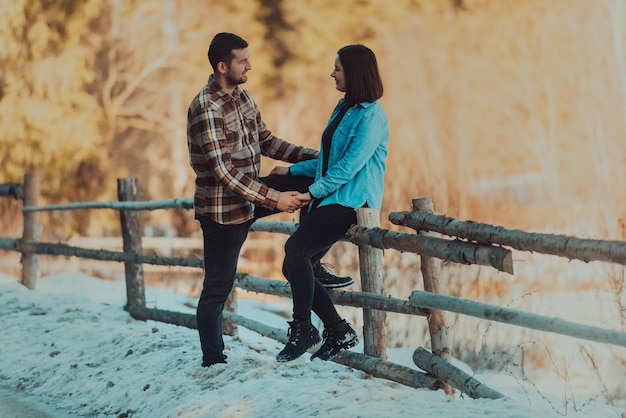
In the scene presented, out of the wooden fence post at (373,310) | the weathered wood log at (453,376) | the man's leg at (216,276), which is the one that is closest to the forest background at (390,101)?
the wooden fence post at (373,310)

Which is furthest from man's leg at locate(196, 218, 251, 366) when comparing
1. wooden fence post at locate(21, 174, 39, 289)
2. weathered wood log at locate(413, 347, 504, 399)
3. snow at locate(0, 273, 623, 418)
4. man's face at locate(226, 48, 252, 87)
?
wooden fence post at locate(21, 174, 39, 289)

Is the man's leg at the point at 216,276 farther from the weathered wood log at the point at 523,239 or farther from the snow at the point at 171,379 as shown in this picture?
the weathered wood log at the point at 523,239

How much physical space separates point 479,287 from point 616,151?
17.6 m

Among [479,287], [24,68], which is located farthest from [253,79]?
[479,287]

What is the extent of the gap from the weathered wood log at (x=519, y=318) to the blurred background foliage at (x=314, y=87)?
9.66 metres

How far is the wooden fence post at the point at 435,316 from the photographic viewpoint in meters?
6.27

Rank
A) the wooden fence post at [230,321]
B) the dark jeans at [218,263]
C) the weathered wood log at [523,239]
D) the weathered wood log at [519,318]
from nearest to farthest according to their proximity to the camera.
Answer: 1. the weathered wood log at [523,239]
2. the weathered wood log at [519,318]
3. the dark jeans at [218,263]
4. the wooden fence post at [230,321]

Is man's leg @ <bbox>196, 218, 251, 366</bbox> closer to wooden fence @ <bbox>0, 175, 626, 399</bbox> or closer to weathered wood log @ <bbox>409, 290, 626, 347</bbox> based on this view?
wooden fence @ <bbox>0, 175, 626, 399</bbox>

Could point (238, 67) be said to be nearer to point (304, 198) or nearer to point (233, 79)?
point (233, 79)

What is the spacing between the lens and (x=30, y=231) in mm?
12219

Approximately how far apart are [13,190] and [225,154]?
22.6 feet

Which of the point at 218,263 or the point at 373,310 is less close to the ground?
the point at 218,263

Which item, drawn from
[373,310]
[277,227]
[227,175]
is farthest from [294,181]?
[277,227]

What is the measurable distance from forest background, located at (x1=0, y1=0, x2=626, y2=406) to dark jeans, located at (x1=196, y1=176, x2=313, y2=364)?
4127 mm
